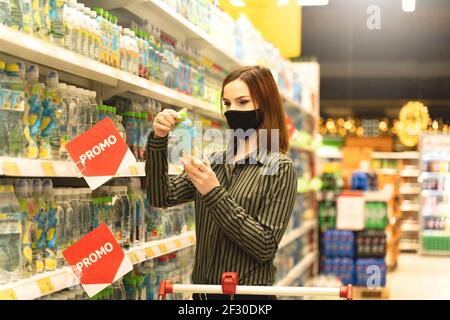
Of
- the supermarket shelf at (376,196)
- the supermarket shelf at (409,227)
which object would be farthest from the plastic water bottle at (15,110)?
the supermarket shelf at (409,227)

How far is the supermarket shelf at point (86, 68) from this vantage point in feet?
7.14

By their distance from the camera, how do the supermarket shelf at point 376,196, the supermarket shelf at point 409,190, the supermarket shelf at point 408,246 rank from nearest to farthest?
the supermarket shelf at point 376,196 → the supermarket shelf at point 408,246 → the supermarket shelf at point 409,190

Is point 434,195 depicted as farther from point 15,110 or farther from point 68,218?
point 15,110

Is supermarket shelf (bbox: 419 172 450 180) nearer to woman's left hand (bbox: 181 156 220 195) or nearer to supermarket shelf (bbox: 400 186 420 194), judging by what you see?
supermarket shelf (bbox: 400 186 420 194)

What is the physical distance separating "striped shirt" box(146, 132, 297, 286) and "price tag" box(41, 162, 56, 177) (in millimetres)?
366

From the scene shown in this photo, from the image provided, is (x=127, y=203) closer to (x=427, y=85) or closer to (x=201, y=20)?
(x=201, y=20)

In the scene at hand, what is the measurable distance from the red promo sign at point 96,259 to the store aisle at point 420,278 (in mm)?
6602

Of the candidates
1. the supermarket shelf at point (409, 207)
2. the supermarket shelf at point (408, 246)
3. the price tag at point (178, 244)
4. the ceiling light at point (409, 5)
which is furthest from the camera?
the supermarket shelf at point (409, 207)

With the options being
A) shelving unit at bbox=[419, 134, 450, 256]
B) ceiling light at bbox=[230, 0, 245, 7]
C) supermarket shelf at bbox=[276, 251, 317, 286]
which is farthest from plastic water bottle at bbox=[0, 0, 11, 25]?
shelving unit at bbox=[419, 134, 450, 256]

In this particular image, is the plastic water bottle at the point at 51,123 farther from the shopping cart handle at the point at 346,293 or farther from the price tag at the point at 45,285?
the shopping cart handle at the point at 346,293

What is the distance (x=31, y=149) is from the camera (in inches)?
93.8

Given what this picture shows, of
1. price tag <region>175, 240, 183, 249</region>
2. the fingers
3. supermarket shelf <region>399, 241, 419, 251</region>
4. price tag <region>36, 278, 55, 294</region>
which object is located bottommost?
supermarket shelf <region>399, 241, 419, 251</region>

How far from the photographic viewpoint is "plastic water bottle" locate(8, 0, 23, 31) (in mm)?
2205

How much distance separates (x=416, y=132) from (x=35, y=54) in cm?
1469
